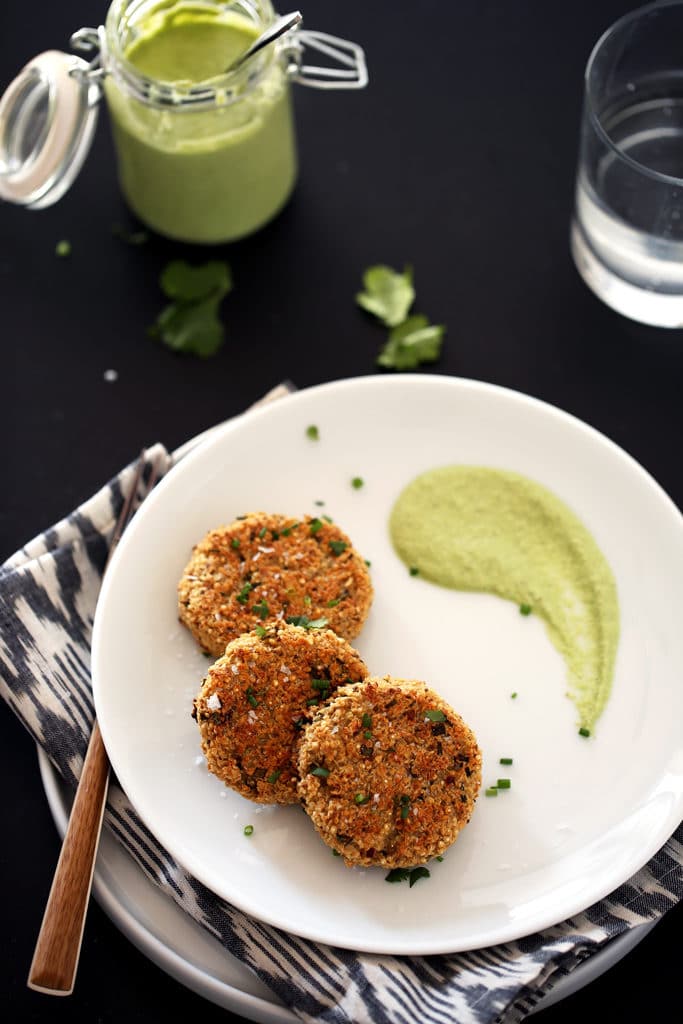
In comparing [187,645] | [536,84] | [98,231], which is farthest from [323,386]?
[536,84]

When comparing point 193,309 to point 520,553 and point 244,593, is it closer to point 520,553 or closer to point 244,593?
point 244,593

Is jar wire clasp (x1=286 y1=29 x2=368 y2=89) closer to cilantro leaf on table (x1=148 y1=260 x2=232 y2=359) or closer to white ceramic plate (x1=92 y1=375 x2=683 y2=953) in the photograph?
cilantro leaf on table (x1=148 y1=260 x2=232 y2=359)

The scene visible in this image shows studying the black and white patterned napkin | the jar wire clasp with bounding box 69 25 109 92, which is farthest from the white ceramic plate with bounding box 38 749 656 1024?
the jar wire clasp with bounding box 69 25 109 92

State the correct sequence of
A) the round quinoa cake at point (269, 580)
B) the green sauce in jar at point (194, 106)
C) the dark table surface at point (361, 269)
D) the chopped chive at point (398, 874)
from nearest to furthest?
1. the chopped chive at point (398, 874)
2. the round quinoa cake at point (269, 580)
3. the green sauce in jar at point (194, 106)
4. the dark table surface at point (361, 269)

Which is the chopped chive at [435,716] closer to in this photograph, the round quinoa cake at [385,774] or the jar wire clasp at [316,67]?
the round quinoa cake at [385,774]

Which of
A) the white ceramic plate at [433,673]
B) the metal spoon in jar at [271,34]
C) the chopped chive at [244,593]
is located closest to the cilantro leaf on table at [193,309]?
the white ceramic plate at [433,673]
